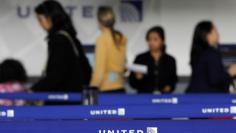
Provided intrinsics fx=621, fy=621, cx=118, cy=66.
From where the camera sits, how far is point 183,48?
6.64 meters

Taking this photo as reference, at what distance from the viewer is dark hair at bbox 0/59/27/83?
16.6 feet

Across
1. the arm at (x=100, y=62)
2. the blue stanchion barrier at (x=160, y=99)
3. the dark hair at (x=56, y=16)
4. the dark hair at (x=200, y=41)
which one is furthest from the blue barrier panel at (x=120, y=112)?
the arm at (x=100, y=62)

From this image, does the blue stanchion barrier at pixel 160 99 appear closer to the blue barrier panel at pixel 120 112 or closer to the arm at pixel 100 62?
the blue barrier panel at pixel 120 112

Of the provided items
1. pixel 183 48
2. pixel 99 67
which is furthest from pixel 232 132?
pixel 183 48

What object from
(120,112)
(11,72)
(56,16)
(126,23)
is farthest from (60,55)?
(126,23)

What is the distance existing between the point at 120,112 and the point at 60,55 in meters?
1.67

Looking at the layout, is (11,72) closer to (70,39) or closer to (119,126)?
(70,39)

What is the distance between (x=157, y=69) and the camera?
562 centimetres

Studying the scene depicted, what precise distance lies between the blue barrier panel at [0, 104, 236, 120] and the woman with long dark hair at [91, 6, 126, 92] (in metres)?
2.19

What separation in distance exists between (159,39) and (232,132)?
310 cm

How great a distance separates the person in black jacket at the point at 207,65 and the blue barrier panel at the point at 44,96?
1052 millimetres

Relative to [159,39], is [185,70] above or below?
below

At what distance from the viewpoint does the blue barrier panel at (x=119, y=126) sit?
2.52 metres

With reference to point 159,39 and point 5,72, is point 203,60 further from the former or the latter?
point 5,72
